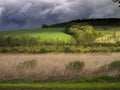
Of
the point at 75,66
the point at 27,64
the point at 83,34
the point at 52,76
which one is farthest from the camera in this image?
the point at 83,34

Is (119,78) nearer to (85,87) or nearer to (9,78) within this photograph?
(85,87)

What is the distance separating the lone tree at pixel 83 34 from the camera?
266ft

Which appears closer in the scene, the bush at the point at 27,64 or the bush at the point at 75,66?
the bush at the point at 75,66

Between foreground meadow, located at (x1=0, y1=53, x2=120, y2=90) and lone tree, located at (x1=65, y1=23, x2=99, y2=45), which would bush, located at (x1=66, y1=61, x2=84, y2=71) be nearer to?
foreground meadow, located at (x1=0, y1=53, x2=120, y2=90)

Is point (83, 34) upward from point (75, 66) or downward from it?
downward

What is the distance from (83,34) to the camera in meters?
82.4

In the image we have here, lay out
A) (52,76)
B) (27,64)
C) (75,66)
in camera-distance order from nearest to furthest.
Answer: (52,76)
(75,66)
(27,64)

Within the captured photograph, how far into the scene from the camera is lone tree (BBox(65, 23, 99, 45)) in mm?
80975

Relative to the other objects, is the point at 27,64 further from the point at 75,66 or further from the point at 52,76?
the point at 75,66

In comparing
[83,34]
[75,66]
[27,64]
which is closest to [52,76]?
[75,66]

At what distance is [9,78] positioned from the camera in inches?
1361

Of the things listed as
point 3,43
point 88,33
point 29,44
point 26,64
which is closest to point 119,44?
point 88,33

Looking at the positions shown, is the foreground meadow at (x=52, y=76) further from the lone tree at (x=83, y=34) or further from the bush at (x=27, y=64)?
the lone tree at (x=83, y=34)

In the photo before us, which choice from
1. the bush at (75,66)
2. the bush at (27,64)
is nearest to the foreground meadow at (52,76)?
the bush at (27,64)
